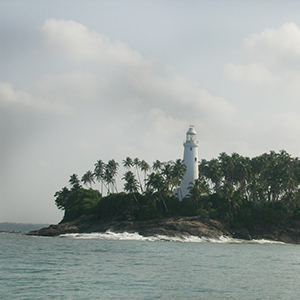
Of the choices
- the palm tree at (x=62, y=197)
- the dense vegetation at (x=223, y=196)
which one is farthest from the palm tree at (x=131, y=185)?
the palm tree at (x=62, y=197)

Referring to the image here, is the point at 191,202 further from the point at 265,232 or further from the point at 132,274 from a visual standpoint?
the point at 132,274

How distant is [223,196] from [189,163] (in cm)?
1438

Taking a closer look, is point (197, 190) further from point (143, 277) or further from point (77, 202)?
point (143, 277)

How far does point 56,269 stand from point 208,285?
12705mm

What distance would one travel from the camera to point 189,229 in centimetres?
8119

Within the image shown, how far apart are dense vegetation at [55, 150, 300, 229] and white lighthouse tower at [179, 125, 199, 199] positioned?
2658 mm

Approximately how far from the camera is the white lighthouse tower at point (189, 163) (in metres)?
103

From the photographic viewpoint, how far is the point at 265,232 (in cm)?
8512

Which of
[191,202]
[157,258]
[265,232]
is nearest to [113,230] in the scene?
[191,202]

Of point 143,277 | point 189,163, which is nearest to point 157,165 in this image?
point 189,163

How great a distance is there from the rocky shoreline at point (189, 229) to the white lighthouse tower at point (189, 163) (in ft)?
58.0

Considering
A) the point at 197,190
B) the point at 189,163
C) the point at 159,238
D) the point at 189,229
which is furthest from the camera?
the point at 189,163

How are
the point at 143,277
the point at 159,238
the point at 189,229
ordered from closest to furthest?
the point at 143,277 → the point at 159,238 → the point at 189,229

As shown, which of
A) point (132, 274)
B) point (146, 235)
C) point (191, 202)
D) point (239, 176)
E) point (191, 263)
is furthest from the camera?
point (239, 176)
